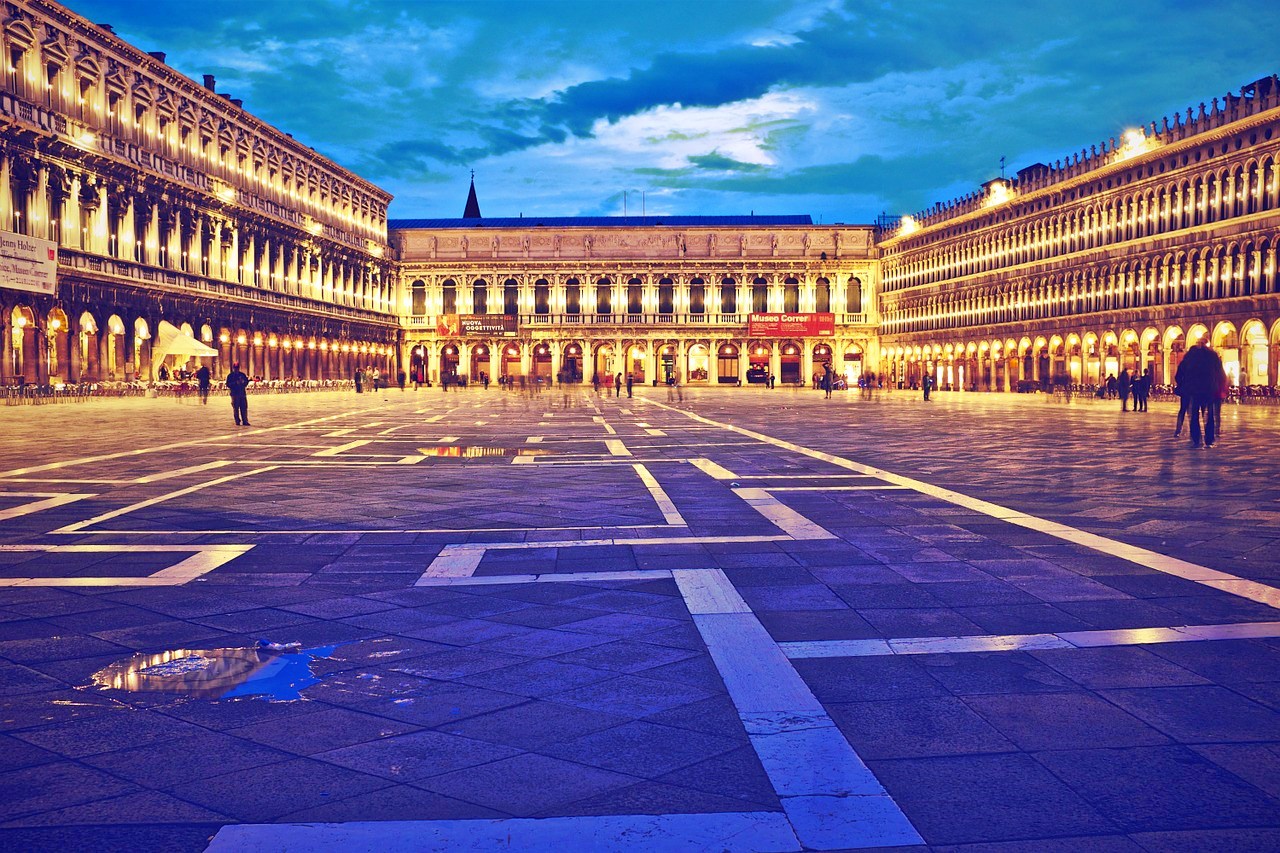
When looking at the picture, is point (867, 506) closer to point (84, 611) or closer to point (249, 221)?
point (84, 611)

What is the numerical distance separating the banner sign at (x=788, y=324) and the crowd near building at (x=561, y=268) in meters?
0.29

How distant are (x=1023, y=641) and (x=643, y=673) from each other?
5.77 feet

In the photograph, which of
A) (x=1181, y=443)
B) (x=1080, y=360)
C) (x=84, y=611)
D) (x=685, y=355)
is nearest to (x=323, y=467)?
(x=84, y=611)

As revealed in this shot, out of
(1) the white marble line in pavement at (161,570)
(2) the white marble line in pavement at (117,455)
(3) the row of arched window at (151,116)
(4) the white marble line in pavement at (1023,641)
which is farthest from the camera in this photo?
(3) the row of arched window at (151,116)

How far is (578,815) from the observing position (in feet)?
9.59

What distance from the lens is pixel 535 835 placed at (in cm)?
280

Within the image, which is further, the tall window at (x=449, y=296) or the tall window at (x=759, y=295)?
the tall window at (x=759, y=295)

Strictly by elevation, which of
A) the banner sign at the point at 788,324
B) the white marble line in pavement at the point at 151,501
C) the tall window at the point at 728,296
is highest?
the tall window at the point at 728,296

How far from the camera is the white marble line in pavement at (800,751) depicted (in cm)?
282

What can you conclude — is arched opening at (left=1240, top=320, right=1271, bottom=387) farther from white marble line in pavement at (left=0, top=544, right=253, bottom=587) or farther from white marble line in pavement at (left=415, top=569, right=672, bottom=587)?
white marble line in pavement at (left=0, top=544, right=253, bottom=587)

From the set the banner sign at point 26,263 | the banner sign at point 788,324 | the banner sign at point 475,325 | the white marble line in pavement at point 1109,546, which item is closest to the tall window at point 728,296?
the banner sign at point 788,324

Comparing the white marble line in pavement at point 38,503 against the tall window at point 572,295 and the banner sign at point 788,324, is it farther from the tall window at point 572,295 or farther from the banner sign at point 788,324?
the tall window at point 572,295

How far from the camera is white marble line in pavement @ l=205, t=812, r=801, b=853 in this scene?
272cm

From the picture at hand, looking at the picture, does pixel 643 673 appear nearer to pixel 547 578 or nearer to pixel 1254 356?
pixel 547 578
